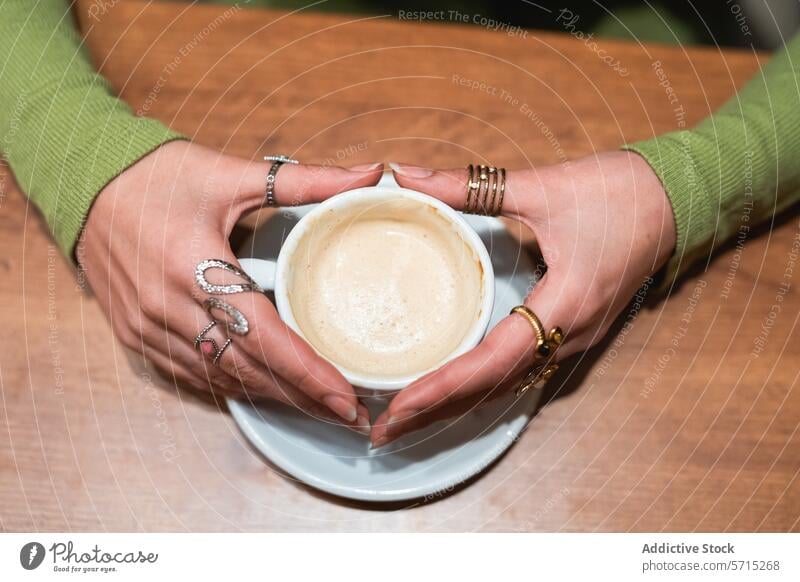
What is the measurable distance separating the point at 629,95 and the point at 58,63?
415 millimetres

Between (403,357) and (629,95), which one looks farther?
(629,95)

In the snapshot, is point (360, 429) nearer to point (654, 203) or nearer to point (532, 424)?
point (532, 424)

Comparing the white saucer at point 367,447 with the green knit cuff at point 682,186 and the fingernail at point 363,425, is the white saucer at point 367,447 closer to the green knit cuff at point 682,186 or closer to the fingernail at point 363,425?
the fingernail at point 363,425

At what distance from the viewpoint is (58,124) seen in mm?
439

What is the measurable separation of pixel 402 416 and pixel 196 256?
15 centimetres

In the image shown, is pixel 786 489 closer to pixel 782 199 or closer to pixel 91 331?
pixel 782 199

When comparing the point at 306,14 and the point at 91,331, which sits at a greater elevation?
the point at 306,14

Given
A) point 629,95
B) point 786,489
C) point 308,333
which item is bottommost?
point 786,489

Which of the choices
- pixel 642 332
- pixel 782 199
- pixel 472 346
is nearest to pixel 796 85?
pixel 782 199

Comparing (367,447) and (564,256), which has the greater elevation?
(564,256)

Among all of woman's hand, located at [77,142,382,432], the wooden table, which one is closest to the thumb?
woman's hand, located at [77,142,382,432]

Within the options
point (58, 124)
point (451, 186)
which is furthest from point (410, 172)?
point (58, 124)
